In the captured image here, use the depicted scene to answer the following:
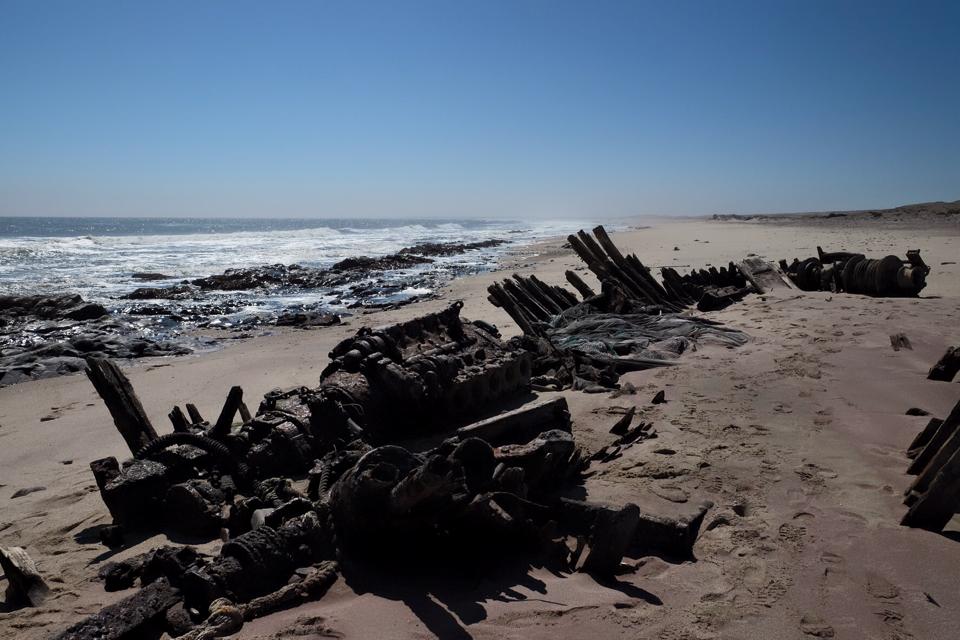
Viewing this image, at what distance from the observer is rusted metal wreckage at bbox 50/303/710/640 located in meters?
3.30

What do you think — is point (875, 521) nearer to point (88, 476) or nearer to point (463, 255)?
point (88, 476)

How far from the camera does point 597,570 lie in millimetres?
3496

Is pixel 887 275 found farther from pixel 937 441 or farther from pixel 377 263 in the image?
pixel 377 263

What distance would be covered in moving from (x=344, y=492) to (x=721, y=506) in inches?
103

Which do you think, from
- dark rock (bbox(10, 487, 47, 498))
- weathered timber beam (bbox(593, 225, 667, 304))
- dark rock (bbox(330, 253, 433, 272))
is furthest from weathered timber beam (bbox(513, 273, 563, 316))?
dark rock (bbox(330, 253, 433, 272))

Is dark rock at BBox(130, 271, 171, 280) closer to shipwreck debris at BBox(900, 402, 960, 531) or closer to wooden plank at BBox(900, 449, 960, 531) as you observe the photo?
shipwreck debris at BBox(900, 402, 960, 531)

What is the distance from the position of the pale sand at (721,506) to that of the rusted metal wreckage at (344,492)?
0.65ft

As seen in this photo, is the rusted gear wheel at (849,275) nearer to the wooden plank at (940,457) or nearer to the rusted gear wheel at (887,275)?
the rusted gear wheel at (887,275)

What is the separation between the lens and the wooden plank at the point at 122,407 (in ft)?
18.0

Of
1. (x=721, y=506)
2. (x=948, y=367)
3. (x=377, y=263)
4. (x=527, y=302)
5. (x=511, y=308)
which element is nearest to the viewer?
Answer: (x=721, y=506)

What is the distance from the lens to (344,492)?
3.62m

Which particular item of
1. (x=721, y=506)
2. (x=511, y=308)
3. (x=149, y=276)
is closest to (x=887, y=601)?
(x=721, y=506)

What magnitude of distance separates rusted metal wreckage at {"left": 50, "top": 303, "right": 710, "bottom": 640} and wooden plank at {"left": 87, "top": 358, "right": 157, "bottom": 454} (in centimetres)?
1

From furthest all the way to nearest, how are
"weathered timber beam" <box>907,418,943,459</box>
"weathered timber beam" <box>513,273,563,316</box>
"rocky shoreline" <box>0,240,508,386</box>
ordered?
1. "rocky shoreline" <box>0,240,508,386</box>
2. "weathered timber beam" <box>513,273,563,316</box>
3. "weathered timber beam" <box>907,418,943,459</box>
